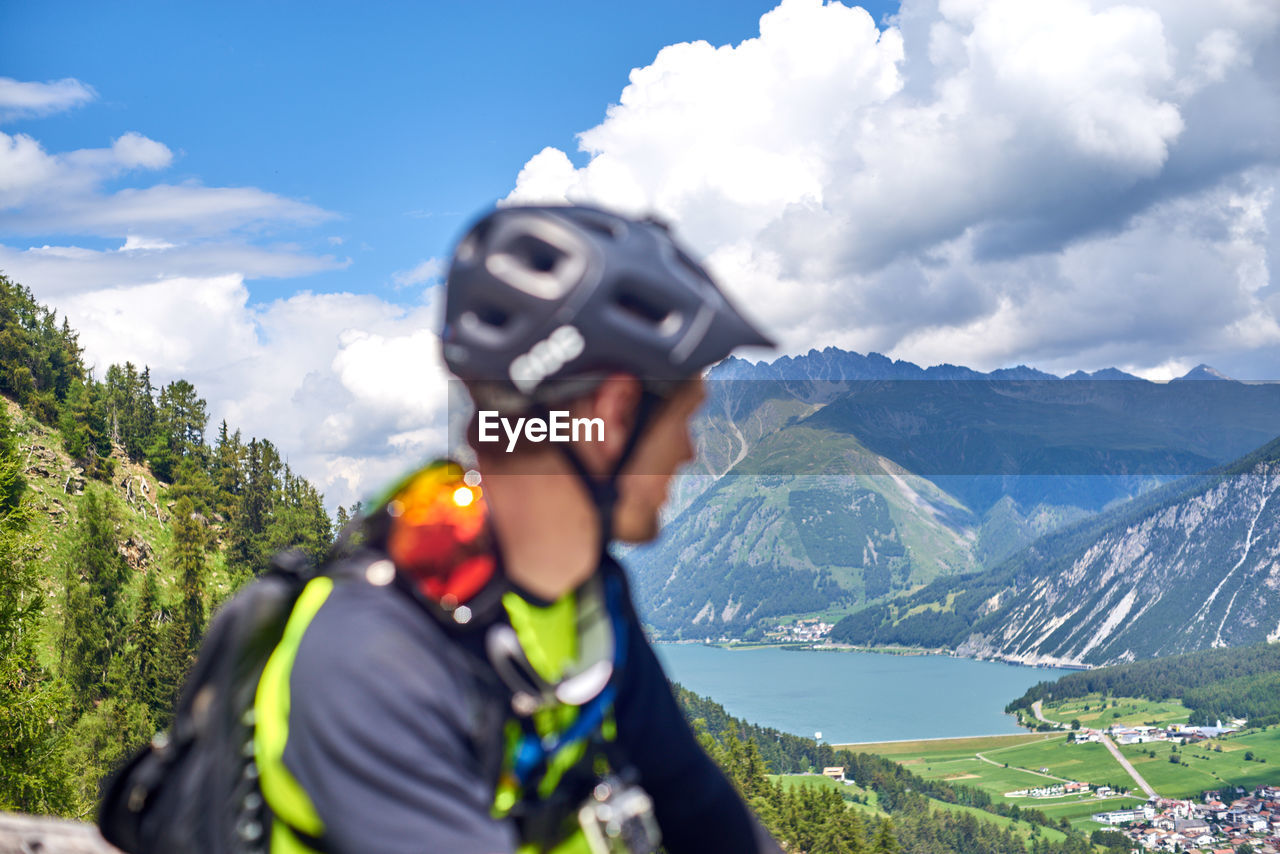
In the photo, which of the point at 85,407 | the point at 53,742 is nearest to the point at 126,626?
the point at 85,407

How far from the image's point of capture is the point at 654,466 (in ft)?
4.28

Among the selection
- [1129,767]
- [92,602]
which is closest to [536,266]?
[92,602]

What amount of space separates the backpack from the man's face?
43 cm

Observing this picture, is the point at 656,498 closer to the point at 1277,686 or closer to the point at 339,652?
the point at 339,652

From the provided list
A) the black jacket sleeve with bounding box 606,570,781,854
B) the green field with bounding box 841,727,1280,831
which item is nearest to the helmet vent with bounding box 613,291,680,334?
the black jacket sleeve with bounding box 606,570,781,854

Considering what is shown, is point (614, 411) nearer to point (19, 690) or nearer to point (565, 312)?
point (565, 312)

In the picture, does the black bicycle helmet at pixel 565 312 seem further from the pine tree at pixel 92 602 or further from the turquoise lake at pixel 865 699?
the turquoise lake at pixel 865 699

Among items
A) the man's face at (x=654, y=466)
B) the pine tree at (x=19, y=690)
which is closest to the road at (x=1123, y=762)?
the pine tree at (x=19, y=690)

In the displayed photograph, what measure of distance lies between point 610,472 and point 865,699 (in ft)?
590

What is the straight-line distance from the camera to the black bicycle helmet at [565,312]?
Answer: 1.25 metres

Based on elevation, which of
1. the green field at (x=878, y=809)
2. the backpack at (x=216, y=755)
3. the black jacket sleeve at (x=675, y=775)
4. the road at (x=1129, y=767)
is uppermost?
the backpack at (x=216, y=755)

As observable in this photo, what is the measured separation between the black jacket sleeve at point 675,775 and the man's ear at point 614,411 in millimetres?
452

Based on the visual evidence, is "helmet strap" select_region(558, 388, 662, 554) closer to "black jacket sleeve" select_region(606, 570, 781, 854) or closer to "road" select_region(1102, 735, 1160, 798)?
"black jacket sleeve" select_region(606, 570, 781, 854)

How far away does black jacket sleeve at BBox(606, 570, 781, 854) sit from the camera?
163cm
